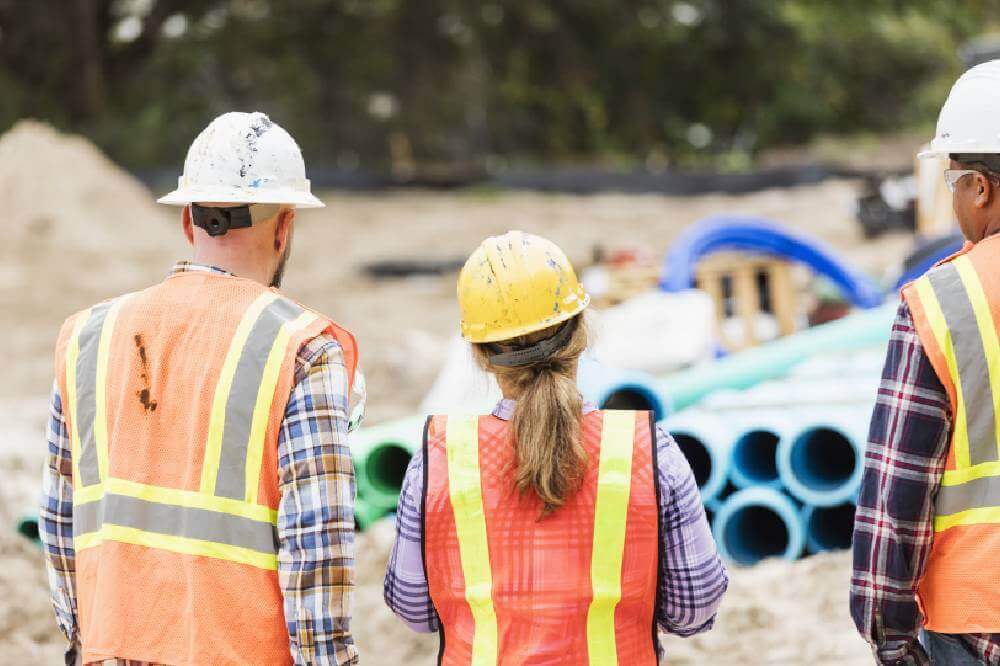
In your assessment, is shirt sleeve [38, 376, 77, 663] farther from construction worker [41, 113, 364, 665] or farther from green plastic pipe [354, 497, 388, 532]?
green plastic pipe [354, 497, 388, 532]

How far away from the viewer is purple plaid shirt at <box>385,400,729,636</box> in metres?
2.12

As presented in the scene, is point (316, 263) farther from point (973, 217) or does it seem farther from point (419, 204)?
point (973, 217)

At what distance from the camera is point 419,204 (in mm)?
20703

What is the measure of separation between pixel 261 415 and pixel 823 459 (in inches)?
130

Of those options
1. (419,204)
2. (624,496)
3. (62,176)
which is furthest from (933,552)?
(419,204)

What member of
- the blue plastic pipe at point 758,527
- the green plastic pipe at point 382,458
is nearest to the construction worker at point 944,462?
the blue plastic pipe at point 758,527

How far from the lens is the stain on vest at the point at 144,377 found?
223cm

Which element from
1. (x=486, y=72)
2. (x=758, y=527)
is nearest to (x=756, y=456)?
(x=758, y=527)

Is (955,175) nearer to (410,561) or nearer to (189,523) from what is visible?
(410,561)

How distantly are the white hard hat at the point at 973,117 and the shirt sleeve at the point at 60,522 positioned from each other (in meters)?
1.89

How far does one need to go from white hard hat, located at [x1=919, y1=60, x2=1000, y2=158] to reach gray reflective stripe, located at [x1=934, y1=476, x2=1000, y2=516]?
628mm

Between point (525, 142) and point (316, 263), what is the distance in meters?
12.4

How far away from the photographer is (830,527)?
496cm

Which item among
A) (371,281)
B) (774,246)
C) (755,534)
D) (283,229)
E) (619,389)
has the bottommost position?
(755,534)
